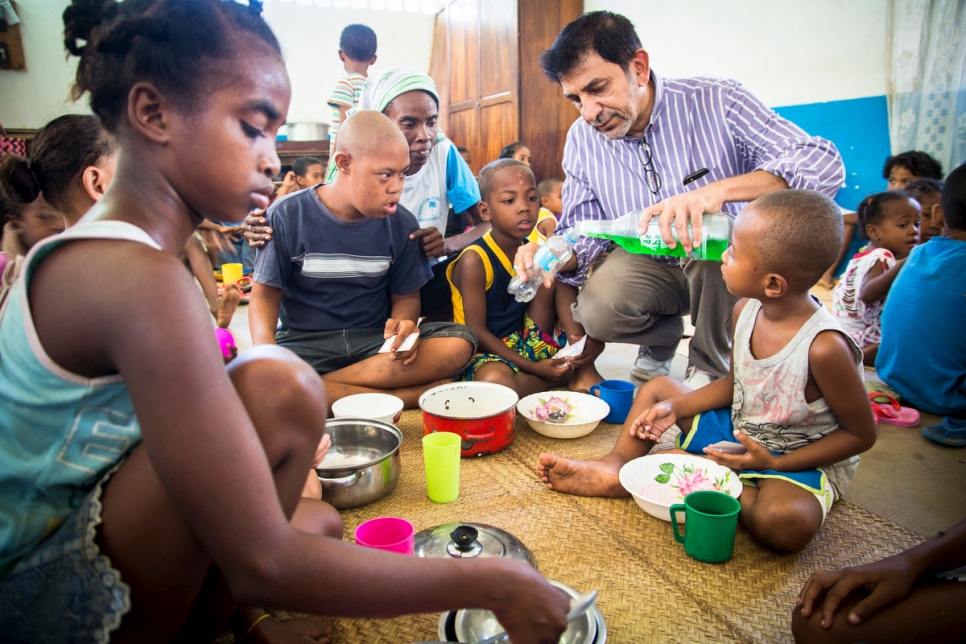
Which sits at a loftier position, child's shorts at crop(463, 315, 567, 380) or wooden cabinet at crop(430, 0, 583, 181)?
wooden cabinet at crop(430, 0, 583, 181)

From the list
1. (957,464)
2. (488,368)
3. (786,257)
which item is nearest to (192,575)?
(786,257)

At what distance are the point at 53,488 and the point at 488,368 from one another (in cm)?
166

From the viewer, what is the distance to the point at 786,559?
51.2 inches

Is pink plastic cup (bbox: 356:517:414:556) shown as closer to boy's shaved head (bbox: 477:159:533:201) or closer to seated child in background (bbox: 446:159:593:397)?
seated child in background (bbox: 446:159:593:397)

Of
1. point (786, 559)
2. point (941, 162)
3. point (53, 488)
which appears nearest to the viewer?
point (53, 488)

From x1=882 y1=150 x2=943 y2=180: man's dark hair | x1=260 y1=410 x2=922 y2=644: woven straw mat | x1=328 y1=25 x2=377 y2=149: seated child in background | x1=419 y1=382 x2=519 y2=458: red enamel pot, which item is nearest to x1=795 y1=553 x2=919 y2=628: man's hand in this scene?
x1=260 y1=410 x2=922 y2=644: woven straw mat

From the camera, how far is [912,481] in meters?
1.65

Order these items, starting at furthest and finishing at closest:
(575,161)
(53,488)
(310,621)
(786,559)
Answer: (575,161)
(786,559)
(310,621)
(53,488)

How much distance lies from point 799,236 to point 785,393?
0.38 meters

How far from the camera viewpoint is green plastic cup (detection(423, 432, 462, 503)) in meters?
1.50

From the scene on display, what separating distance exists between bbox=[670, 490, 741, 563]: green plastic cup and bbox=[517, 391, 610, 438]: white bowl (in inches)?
23.8

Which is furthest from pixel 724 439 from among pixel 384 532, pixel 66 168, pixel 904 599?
pixel 66 168

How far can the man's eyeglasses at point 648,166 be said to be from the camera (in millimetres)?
2244

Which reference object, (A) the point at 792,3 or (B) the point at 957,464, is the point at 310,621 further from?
(A) the point at 792,3
